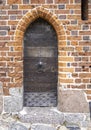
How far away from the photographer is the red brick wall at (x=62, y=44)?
4.59 metres

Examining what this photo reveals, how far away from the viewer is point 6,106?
4668mm

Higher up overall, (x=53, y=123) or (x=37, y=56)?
(x=37, y=56)

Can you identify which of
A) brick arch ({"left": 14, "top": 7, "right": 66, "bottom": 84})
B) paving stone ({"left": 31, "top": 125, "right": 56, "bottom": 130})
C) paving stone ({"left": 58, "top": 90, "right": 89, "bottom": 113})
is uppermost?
brick arch ({"left": 14, "top": 7, "right": 66, "bottom": 84})

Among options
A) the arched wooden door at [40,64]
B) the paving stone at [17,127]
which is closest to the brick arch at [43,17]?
the arched wooden door at [40,64]

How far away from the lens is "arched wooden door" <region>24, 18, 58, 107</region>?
15.6 feet

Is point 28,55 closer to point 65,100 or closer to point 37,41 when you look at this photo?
point 37,41

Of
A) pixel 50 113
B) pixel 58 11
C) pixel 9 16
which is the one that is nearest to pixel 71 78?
pixel 50 113

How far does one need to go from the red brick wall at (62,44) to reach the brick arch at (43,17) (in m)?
0.02

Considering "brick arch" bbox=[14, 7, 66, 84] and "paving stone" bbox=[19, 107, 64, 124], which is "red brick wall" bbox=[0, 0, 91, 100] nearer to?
"brick arch" bbox=[14, 7, 66, 84]

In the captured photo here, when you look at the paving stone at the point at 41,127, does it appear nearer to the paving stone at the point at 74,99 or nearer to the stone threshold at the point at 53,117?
the stone threshold at the point at 53,117

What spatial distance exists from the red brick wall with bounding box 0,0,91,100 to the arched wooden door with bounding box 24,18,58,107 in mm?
160

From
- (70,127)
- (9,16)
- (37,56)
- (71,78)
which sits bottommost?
(70,127)

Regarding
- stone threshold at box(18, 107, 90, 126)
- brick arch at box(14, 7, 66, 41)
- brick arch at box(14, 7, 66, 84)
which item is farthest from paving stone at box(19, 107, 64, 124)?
brick arch at box(14, 7, 66, 41)

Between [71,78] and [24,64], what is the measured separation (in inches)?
33.5
